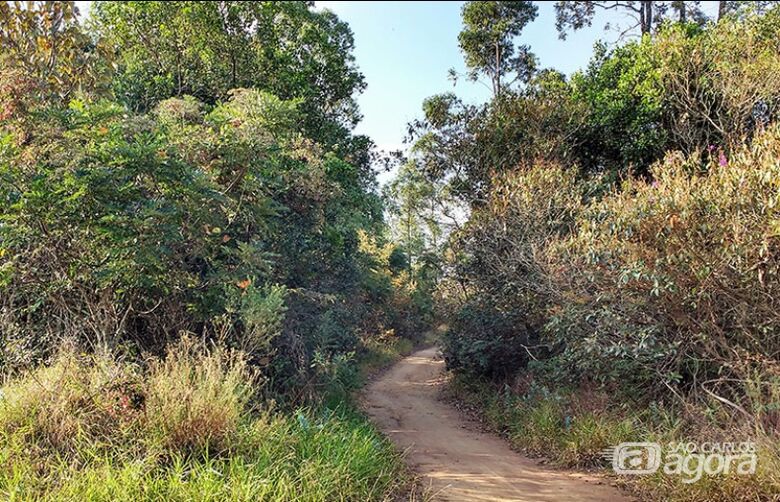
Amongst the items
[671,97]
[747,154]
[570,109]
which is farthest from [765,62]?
[747,154]

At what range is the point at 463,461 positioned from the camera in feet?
19.1

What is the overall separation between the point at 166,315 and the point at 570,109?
8.86 m

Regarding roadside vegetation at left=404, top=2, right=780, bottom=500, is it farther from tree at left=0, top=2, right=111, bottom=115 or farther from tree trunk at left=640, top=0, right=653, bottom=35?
tree at left=0, top=2, right=111, bottom=115

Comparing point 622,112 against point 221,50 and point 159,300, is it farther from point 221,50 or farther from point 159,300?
point 159,300

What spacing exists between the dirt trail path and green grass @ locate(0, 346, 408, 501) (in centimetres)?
92

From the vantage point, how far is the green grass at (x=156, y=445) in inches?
128

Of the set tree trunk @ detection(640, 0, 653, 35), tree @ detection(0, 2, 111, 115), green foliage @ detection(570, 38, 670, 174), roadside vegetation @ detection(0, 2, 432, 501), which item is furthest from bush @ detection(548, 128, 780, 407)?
tree trunk @ detection(640, 0, 653, 35)

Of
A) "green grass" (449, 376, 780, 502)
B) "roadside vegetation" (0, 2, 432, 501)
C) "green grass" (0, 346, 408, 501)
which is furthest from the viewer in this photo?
"green grass" (449, 376, 780, 502)

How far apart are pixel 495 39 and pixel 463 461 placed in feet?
42.5

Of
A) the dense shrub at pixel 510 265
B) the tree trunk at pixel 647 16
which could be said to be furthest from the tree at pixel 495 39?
the dense shrub at pixel 510 265

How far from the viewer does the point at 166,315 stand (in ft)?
19.0

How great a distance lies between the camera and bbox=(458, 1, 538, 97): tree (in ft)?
48.0

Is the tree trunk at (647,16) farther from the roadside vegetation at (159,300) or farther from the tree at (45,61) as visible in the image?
the tree at (45,61)

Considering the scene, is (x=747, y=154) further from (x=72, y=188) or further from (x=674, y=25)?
(x=72, y=188)
